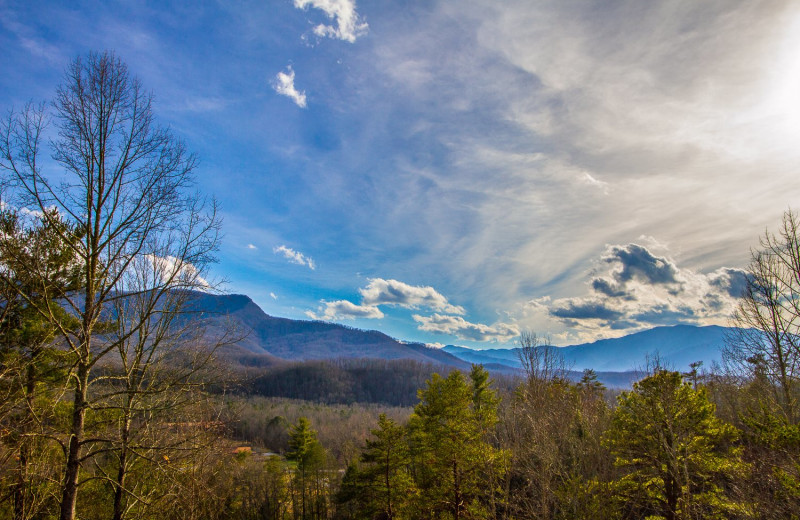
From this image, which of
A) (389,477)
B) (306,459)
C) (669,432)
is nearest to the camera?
(669,432)

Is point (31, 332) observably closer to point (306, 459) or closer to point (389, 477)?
point (389, 477)

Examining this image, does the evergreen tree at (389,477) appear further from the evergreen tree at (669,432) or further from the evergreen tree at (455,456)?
the evergreen tree at (669,432)

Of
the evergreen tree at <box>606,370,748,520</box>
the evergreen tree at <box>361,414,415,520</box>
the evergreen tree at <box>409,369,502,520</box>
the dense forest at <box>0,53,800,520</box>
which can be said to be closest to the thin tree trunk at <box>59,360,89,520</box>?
the dense forest at <box>0,53,800,520</box>

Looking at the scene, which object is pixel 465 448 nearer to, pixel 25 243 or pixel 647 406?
pixel 647 406

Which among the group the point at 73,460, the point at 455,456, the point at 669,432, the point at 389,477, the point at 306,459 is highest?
the point at 669,432

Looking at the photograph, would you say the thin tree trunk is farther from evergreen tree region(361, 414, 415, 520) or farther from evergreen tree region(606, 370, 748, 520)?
evergreen tree region(606, 370, 748, 520)

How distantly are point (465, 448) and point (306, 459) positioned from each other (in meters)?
24.9

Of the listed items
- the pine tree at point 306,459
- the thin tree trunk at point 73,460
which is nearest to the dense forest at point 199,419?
the thin tree trunk at point 73,460

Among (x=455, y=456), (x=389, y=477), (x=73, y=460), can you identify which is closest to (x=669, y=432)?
(x=455, y=456)

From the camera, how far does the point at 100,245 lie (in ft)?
21.5

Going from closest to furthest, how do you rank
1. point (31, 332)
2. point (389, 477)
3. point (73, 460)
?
point (73, 460) < point (31, 332) < point (389, 477)

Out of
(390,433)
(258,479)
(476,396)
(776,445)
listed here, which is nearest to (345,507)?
(258,479)

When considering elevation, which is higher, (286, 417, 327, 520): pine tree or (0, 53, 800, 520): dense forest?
(0, 53, 800, 520): dense forest

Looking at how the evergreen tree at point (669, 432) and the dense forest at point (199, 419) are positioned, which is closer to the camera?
the dense forest at point (199, 419)
